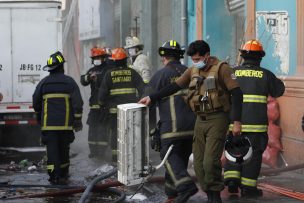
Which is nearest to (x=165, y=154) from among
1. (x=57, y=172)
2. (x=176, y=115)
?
(x=176, y=115)

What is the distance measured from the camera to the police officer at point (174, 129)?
271 inches

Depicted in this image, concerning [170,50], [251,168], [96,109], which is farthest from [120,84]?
[251,168]

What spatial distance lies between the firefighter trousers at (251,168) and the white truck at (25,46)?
5.95 metres

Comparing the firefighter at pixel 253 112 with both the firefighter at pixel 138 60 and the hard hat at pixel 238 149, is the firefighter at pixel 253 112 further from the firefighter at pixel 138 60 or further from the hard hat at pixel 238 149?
the firefighter at pixel 138 60

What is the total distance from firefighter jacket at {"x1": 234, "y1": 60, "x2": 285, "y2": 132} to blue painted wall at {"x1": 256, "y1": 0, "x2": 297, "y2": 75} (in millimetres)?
2808

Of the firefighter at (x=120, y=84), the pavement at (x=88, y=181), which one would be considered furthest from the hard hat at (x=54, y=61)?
the pavement at (x=88, y=181)

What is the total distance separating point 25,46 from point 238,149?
22.5ft

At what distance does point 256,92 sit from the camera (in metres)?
7.58

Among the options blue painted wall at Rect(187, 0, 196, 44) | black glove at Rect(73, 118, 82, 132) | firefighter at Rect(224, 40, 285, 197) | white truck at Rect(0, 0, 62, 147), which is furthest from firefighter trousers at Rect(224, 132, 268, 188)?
blue painted wall at Rect(187, 0, 196, 44)

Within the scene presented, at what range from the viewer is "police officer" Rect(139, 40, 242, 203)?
6.60 meters

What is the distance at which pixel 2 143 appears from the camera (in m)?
13.1

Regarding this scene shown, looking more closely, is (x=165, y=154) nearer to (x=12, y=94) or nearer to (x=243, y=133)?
(x=243, y=133)

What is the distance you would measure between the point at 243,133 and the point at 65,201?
7.24ft

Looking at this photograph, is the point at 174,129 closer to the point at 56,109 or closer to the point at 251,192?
the point at 251,192
